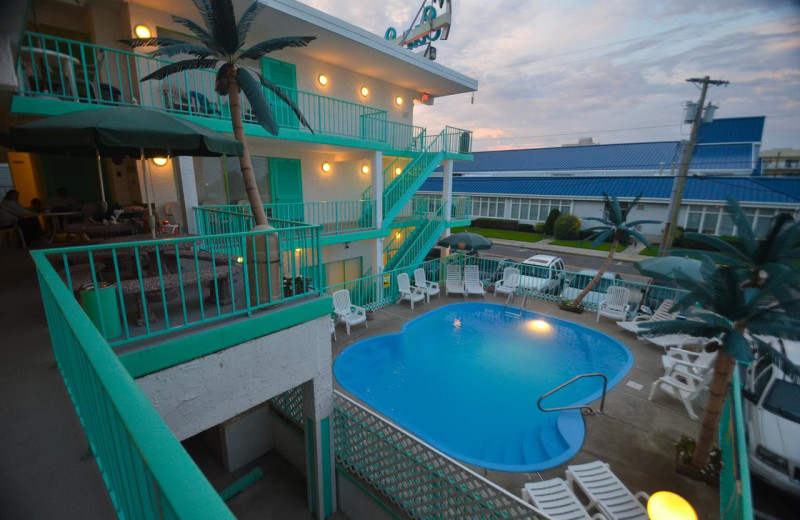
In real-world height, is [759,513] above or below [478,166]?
below

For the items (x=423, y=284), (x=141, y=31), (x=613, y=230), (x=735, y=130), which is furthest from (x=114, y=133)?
(x=735, y=130)

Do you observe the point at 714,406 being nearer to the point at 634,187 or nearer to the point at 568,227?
the point at 568,227

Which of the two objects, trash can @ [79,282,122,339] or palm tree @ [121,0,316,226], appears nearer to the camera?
trash can @ [79,282,122,339]

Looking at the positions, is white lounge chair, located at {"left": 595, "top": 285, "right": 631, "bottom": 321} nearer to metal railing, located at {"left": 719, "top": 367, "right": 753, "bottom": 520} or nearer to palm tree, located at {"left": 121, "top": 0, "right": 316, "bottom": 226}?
metal railing, located at {"left": 719, "top": 367, "right": 753, "bottom": 520}

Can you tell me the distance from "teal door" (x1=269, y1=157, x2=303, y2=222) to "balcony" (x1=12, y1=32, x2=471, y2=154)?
1753mm

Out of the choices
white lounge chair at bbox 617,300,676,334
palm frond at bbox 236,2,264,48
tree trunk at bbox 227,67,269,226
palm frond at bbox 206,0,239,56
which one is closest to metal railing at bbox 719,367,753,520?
white lounge chair at bbox 617,300,676,334

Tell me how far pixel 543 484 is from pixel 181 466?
5.41m

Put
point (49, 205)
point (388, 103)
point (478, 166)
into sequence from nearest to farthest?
1. point (49, 205)
2. point (388, 103)
3. point (478, 166)

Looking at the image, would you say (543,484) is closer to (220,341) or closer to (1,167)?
(220,341)

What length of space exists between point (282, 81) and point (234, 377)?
35.0ft

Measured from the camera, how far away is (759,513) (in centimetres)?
514

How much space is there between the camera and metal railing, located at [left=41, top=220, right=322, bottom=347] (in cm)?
333

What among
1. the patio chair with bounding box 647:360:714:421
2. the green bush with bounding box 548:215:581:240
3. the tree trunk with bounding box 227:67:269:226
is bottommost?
the patio chair with bounding box 647:360:714:421

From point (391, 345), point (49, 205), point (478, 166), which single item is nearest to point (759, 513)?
point (391, 345)
